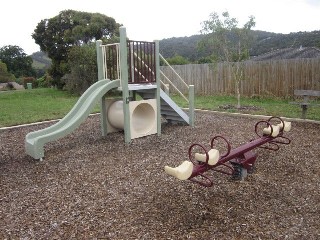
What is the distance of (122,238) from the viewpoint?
323cm

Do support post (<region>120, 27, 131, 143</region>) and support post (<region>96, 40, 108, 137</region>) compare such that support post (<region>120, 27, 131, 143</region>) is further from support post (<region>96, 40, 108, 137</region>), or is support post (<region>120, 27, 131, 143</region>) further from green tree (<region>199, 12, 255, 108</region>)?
green tree (<region>199, 12, 255, 108</region>)

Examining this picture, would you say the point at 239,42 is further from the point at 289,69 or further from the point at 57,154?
the point at 57,154

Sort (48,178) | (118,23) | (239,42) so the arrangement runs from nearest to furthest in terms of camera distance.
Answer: (48,178), (239,42), (118,23)

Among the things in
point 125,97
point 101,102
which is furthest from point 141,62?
point 101,102

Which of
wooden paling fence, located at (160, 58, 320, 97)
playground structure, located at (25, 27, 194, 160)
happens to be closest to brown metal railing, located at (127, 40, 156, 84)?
playground structure, located at (25, 27, 194, 160)

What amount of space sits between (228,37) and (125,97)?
6.98 metres

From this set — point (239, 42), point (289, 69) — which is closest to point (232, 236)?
point (239, 42)

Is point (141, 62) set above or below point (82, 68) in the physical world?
below

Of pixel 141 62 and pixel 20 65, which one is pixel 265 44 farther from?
pixel 20 65

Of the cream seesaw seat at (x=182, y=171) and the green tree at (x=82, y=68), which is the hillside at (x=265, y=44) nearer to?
the green tree at (x=82, y=68)

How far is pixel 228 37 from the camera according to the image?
1232cm

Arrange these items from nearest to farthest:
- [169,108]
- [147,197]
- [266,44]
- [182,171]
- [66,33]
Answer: [182,171], [147,197], [169,108], [66,33], [266,44]

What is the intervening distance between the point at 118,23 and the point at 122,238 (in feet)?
80.7

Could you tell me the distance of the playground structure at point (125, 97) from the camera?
662 cm
